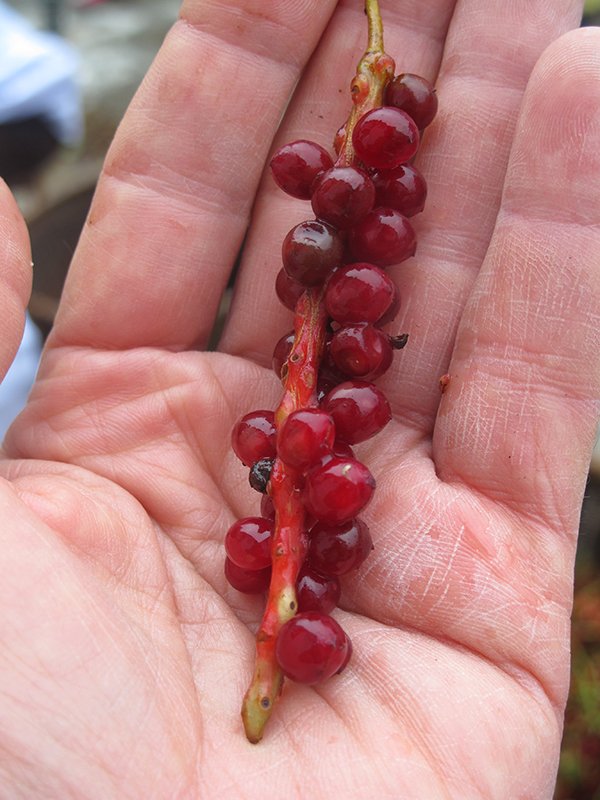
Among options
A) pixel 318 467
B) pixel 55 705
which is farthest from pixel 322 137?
pixel 55 705

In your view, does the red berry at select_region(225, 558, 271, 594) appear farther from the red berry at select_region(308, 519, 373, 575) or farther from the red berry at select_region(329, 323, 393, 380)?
the red berry at select_region(329, 323, 393, 380)

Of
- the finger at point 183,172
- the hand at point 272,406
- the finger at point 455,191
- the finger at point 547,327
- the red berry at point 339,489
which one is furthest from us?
the finger at point 183,172

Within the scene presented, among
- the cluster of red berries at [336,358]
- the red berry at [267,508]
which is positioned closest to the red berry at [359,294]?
the cluster of red berries at [336,358]

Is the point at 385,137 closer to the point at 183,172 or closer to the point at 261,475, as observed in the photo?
the point at 183,172

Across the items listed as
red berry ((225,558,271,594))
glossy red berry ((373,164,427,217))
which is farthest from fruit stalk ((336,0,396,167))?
red berry ((225,558,271,594))

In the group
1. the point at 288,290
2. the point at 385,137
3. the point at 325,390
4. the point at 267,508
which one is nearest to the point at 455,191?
the point at 385,137

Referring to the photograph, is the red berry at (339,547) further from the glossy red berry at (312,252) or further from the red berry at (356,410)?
the glossy red berry at (312,252)
